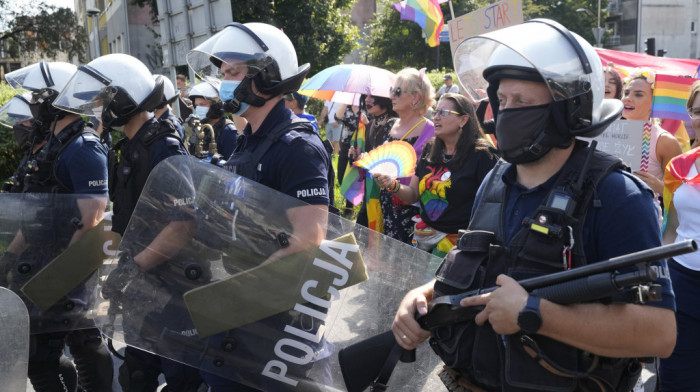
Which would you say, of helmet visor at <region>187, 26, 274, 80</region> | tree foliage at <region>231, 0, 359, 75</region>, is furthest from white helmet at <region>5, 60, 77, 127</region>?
tree foliage at <region>231, 0, 359, 75</region>

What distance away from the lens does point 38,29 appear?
3556 centimetres

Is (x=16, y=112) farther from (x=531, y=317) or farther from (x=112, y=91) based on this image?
(x=531, y=317)

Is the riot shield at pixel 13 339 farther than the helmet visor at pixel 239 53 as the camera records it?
No

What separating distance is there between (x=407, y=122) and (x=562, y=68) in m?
3.62

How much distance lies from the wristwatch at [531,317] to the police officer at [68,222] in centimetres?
285

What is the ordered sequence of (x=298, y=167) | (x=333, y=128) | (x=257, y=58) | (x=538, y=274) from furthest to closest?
(x=333, y=128), (x=257, y=58), (x=298, y=167), (x=538, y=274)

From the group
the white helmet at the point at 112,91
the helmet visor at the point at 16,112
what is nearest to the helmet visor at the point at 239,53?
the white helmet at the point at 112,91

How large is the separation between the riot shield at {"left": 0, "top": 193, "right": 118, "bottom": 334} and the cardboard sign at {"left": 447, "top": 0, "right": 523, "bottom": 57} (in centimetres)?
356

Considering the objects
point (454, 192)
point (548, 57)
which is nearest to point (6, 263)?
point (454, 192)

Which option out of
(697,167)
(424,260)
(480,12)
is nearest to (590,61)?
(424,260)

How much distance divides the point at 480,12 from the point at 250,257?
4618 millimetres

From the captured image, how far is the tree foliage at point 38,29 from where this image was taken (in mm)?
34844

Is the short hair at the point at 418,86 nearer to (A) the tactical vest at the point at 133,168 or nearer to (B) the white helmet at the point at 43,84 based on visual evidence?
(A) the tactical vest at the point at 133,168

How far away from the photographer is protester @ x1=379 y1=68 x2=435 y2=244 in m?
5.12
